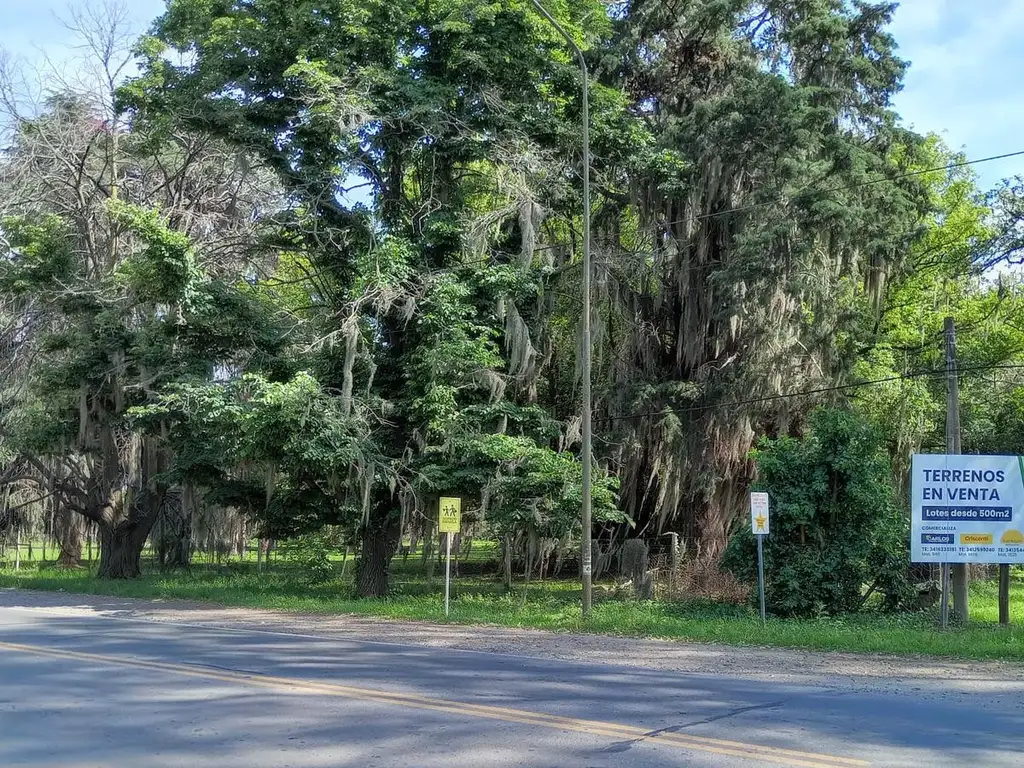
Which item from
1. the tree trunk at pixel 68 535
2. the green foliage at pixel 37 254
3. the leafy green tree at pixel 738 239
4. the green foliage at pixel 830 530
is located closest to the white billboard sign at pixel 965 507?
the green foliage at pixel 830 530

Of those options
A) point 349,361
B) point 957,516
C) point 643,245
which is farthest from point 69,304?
point 957,516

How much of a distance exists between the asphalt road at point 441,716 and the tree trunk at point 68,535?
93.7 ft

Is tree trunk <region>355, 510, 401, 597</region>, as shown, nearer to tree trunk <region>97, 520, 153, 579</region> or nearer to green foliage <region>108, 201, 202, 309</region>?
green foliage <region>108, 201, 202, 309</region>

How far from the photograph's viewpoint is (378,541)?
77.1 ft

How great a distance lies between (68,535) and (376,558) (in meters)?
21.8

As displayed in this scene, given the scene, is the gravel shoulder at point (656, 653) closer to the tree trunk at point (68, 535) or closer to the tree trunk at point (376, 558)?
the tree trunk at point (376, 558)

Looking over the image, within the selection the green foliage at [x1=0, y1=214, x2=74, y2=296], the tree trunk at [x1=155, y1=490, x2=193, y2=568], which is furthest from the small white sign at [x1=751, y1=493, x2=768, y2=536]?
the tree trunk at [x1=155, y1=490, x2=193, y2=568]

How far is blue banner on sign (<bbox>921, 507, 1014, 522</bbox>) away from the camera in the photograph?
16859 mm

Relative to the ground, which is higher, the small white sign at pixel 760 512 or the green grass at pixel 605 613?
the small white sign at pixel 760 512

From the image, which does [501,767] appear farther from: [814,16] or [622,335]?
[814,16]

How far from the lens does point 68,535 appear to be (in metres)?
39.2

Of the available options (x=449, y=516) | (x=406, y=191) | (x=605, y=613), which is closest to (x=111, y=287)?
(x=406, y=191)

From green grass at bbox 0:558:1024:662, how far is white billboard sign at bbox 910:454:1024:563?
141 centimetres

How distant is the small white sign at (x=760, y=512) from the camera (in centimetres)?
1684
